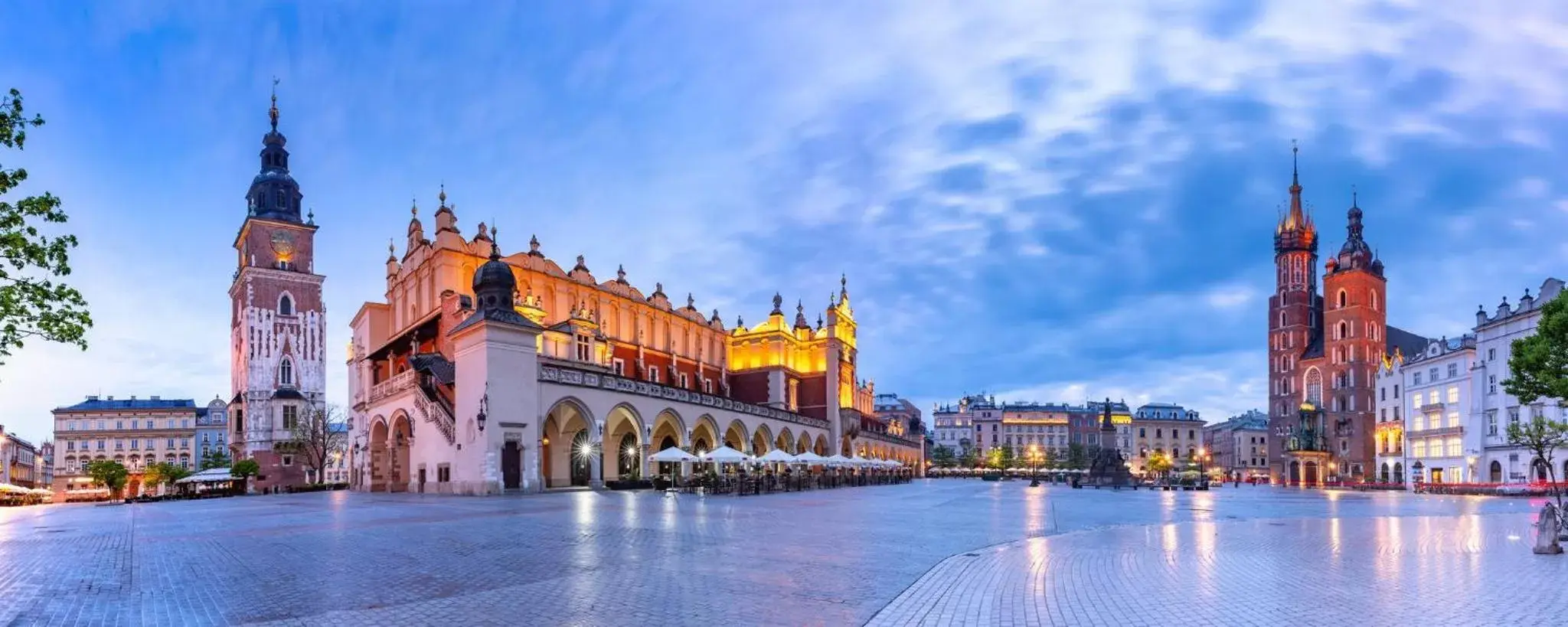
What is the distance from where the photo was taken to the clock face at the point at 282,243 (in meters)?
90.1

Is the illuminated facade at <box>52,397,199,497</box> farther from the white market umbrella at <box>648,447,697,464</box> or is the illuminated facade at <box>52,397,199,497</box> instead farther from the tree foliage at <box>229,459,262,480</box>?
the white market umbrella at <box>648,447,697,464</box>

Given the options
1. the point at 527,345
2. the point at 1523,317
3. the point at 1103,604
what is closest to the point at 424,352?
the point at 527,345

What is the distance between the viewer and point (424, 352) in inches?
2115

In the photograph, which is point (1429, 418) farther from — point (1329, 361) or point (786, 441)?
point (786, 441)

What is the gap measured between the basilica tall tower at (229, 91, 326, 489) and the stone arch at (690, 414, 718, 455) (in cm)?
3954

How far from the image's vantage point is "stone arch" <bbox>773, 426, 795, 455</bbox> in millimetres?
71750

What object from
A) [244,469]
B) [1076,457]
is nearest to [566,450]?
[244,469]

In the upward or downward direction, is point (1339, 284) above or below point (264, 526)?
above

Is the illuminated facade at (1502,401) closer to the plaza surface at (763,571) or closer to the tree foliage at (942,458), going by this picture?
the plaza surface at (763,571)

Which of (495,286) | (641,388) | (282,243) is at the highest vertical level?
(282,243)

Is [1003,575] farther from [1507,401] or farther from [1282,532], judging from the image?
→ [1507,401]

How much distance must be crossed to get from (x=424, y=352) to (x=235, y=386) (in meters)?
50.7

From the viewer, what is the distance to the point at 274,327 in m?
88.8

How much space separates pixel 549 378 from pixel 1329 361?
104326mm
